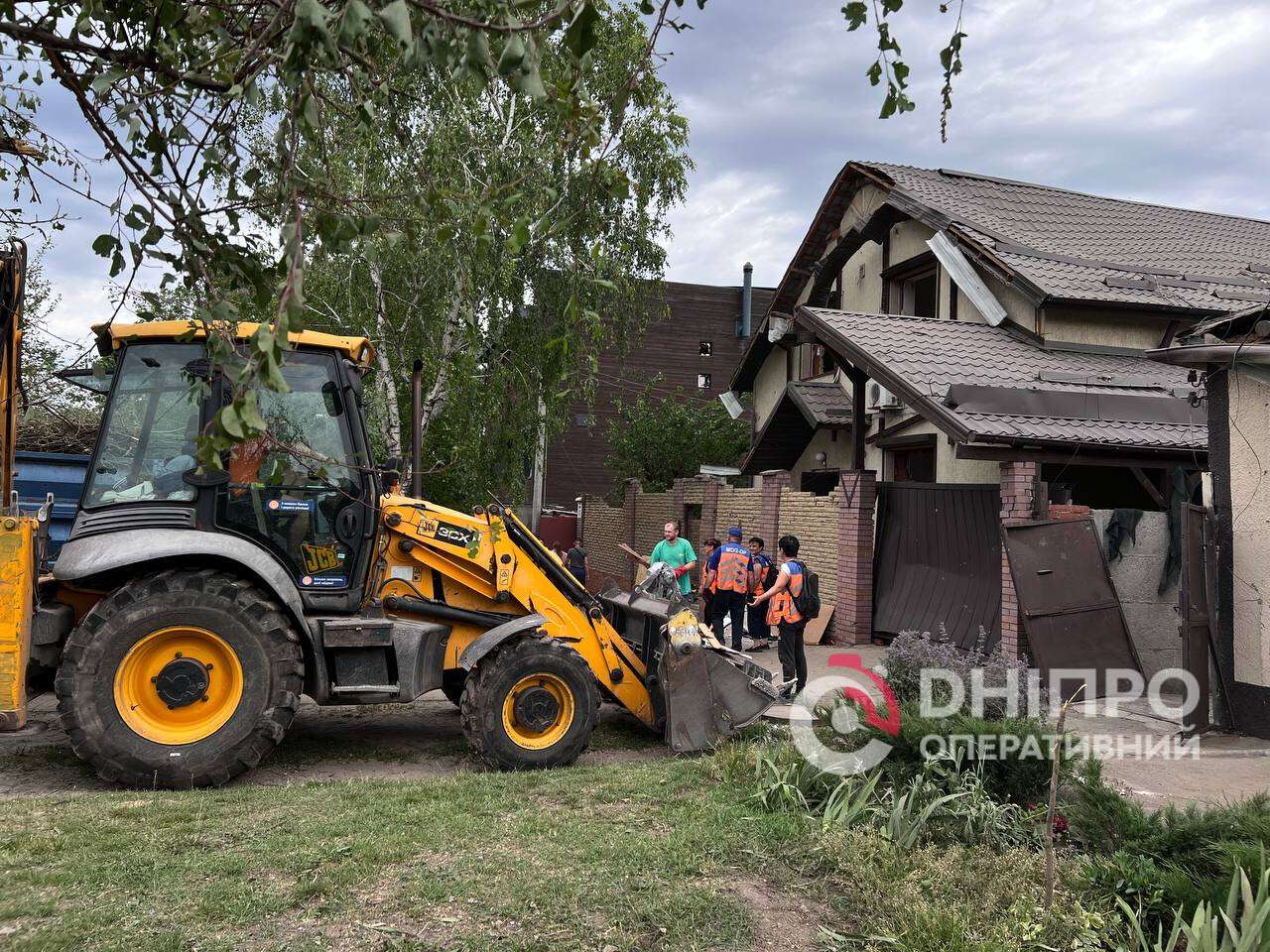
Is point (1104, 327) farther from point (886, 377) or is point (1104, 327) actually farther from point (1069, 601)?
point (1069, 601)

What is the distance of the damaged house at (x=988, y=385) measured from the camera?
1021cm

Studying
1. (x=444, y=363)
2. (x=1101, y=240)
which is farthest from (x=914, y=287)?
(x=444, y=363)

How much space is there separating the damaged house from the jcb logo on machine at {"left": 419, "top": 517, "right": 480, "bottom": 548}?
5092mm

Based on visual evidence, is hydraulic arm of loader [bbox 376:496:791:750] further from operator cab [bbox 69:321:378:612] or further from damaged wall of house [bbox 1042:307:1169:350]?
damaged wall of house [bbox 1042:307:1169:350]

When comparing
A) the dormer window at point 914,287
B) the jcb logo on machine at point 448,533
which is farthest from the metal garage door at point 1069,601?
the dormer window at point 914,287

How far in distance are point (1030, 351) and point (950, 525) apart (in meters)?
2.83

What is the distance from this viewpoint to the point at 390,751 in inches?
296

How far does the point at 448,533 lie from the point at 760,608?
7.08 meters

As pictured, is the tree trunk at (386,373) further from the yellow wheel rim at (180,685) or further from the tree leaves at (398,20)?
the tree leaves at (398,20)

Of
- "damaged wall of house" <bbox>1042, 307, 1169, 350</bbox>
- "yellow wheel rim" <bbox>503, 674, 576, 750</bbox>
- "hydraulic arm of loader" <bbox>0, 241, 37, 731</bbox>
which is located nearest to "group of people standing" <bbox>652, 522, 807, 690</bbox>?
"damaged wall of house" <bbox>1042, 307, 1169, 350</bbox>

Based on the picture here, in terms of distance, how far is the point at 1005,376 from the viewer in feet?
38.3

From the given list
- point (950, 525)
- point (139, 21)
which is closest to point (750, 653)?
point (950, 525)

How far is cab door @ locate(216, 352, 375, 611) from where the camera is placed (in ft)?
22.1

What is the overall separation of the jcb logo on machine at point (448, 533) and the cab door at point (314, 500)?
459mm
